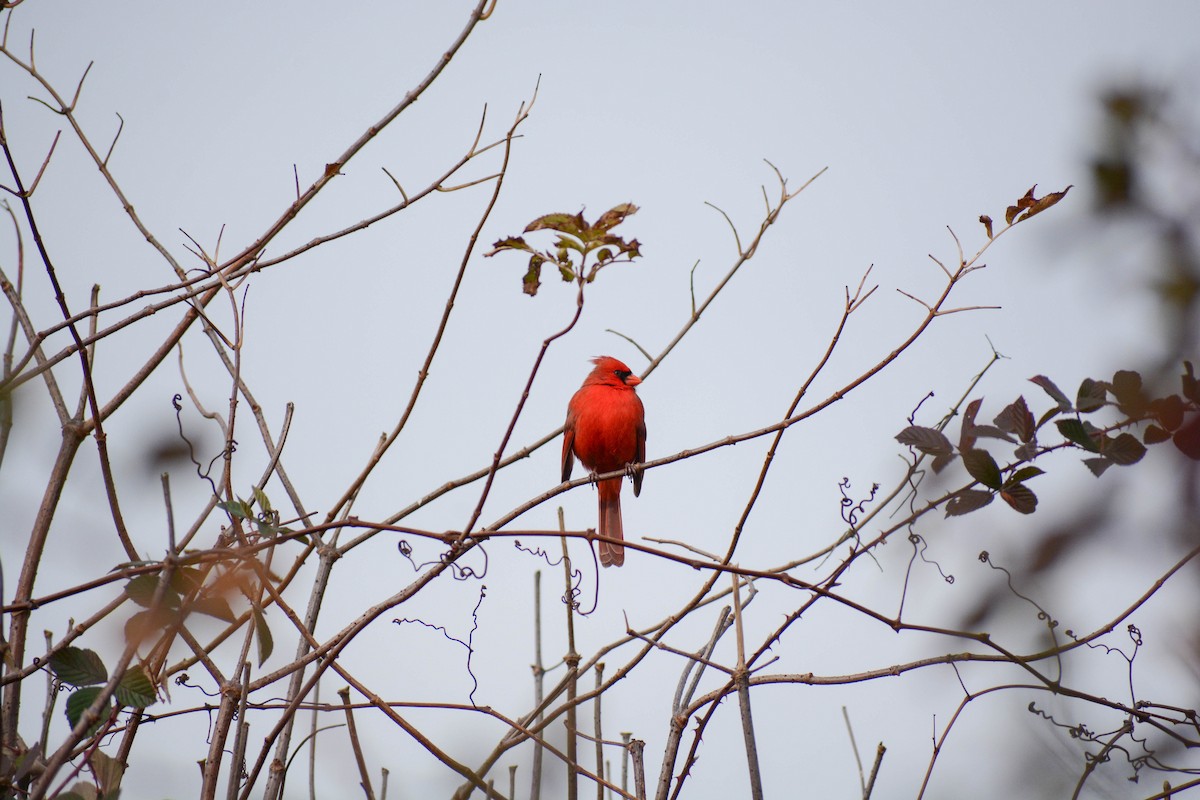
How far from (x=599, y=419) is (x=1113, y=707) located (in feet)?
14.6

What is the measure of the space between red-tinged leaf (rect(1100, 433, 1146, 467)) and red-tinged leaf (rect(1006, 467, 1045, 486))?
1.14 feet

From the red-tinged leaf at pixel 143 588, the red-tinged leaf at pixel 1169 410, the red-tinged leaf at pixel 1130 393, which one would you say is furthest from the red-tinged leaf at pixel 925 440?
the red-tinged leaf at pixel 143 588

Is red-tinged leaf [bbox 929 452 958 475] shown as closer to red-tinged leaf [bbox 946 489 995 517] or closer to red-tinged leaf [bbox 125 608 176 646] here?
red-tinged leaf [bbox 946 489 995 517]

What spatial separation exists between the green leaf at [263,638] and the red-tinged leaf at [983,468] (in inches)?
54.0

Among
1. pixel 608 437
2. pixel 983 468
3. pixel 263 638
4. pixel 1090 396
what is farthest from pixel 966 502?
pixel 608 437

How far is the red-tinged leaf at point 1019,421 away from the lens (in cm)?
220

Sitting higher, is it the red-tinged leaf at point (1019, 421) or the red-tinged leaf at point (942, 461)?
the red-tinged leaf at point (1019, 421)

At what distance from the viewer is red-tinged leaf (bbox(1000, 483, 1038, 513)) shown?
206 cm

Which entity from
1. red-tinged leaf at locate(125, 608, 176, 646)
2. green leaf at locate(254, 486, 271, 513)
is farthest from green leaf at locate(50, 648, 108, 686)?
green leaf at locate(254, 486, 271, 513)

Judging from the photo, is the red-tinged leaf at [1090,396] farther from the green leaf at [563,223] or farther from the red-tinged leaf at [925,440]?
the green leaf at [563,223]

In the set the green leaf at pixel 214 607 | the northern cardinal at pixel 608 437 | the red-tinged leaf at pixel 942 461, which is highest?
the northern cardinal at pixel 608 437

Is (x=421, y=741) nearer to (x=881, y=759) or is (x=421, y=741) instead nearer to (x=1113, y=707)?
(x=881, y=759)

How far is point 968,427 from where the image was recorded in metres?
2.21

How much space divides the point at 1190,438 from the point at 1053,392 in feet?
2.81
